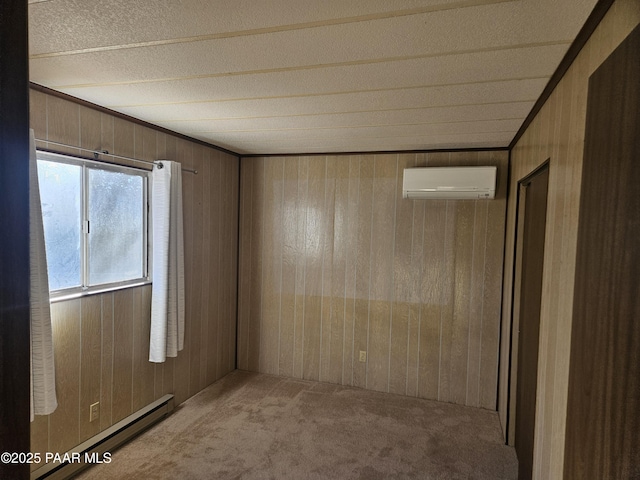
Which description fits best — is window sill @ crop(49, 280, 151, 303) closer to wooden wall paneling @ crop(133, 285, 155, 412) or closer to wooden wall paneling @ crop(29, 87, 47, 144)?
wooden wall paneling @ crop(133, 285, 155, 412)

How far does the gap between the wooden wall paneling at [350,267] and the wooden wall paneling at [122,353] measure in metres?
1.96

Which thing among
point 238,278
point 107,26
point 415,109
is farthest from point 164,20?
point 238,278

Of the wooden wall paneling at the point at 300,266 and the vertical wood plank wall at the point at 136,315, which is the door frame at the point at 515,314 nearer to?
the wooden wall paneling at the point at 300,266

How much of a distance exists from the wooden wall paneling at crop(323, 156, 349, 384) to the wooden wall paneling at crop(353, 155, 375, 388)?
133mm

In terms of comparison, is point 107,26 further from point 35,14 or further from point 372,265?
point 372,265

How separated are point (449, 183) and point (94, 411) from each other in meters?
3.19

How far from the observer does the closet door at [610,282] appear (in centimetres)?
71

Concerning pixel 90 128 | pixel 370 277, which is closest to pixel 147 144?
pixel 90 128

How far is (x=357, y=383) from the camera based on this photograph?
3678 millimetres

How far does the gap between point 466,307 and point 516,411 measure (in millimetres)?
971

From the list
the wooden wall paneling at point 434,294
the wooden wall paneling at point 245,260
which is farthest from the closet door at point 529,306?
the wooden wall paneling at point 245,260

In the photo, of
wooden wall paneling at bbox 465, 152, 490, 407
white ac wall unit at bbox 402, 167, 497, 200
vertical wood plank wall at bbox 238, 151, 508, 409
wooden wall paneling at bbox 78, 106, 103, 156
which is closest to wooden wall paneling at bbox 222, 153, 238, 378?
vertical wood plank wall at bbox 238, 151, 508, 409

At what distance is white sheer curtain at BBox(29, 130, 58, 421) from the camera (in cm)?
179

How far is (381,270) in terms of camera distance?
357 cm
